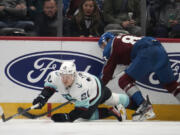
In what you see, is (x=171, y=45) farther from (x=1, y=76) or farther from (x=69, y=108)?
(x=1, y=76)

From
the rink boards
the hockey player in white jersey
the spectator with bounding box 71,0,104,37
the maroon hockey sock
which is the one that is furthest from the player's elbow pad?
the maroon hockey sock

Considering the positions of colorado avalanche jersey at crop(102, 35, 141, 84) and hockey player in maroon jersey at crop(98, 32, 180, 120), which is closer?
hockey player in maroon jersey at crop(98, 32, 180, 120)

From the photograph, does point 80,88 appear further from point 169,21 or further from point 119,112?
point 169,21

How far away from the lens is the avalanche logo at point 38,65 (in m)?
5.69

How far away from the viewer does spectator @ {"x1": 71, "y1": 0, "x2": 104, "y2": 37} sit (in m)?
5.64

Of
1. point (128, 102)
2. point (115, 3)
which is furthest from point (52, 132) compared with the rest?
point (115, 3)

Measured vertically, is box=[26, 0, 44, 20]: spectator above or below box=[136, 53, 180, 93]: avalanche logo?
above

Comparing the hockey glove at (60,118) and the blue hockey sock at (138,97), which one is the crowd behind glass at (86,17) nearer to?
the blue hockey sock at (138,97)

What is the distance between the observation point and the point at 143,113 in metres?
5.36

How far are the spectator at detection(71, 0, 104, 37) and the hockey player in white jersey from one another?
1.98 feet

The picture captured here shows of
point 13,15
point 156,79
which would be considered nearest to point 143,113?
point 156,79

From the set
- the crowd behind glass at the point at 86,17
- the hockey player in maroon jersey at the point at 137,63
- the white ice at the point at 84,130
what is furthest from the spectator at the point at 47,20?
the white ice at the point at 84,130

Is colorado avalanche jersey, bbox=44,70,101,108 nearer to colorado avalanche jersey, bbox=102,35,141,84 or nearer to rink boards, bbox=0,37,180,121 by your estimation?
colorado avalanche jersey, bbox=102,35,141,84

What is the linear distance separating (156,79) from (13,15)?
1.76 meters
